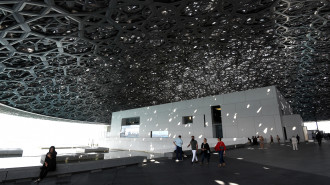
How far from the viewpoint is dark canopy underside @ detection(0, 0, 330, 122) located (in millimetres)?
13883

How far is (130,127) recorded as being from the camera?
38.5 m

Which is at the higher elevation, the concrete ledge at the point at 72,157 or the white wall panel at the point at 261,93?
the white wall panel at the point at 261,93

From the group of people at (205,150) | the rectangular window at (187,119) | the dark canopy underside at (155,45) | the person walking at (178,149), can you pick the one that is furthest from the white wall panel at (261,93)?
the person walking at (178,149)

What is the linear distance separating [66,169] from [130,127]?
3137 cm

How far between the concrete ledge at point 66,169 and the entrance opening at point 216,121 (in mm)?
18279

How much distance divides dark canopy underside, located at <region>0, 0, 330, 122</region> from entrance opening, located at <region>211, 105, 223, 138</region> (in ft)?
20.6

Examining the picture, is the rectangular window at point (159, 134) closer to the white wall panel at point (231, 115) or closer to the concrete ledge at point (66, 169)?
the white wall panel at point (231, 115)

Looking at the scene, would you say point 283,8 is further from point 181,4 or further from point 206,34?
point 181,4

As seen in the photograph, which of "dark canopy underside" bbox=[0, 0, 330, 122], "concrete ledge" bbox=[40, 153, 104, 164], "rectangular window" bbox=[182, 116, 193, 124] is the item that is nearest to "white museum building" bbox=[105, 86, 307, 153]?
"rectangular window" bbox=[182, 116, 193, 124]

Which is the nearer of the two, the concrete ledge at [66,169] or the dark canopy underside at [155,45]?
the concrete ledge at [66,169]

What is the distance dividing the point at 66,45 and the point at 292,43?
78.1ft

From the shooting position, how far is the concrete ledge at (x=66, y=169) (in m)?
6.44

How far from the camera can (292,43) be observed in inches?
826

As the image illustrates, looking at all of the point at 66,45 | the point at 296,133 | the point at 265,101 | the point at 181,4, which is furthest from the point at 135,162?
the point at 296,133
